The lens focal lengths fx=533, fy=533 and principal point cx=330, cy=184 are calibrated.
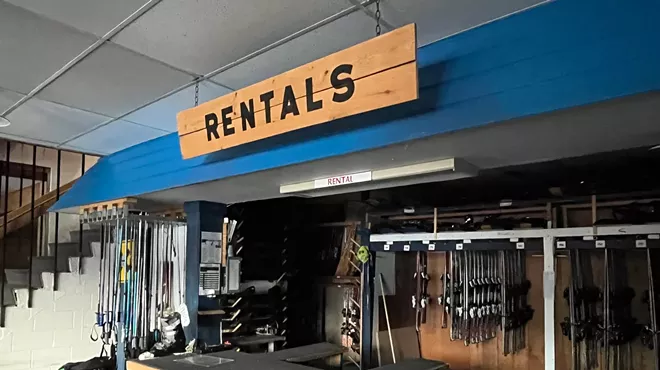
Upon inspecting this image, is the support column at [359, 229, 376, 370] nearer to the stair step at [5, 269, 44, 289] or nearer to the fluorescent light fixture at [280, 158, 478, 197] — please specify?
the fluorescent light fixture at [280, 158, 478, 197]

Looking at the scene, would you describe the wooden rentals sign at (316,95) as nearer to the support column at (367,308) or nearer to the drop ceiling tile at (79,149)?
the drop ceiling tile at (79,149)

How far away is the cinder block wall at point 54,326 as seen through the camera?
5188 millimetres

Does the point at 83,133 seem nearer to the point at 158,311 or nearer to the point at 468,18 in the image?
the point at 158,311

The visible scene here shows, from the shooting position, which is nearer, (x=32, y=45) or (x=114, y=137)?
(x=32, y=45)

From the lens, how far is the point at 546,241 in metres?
3.70

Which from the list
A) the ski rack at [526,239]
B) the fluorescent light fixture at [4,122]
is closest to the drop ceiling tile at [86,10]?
the fluorescent light fixture at [4,122]

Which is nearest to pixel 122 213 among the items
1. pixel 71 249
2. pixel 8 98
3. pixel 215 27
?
pixel 8 98

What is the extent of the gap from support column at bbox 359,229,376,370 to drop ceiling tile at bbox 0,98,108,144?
2500 mm

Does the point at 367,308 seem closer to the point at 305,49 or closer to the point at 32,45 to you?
the point at 305,49

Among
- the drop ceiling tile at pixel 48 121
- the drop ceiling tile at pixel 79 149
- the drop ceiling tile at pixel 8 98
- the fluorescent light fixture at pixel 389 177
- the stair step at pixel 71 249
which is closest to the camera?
the fluorescent light fixture at pixel 389 177

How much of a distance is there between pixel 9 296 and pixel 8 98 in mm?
2696

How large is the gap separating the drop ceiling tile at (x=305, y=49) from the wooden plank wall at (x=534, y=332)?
2.78m

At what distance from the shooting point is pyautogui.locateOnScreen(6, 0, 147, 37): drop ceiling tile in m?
2.12

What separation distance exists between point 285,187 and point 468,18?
1644 millimetres
